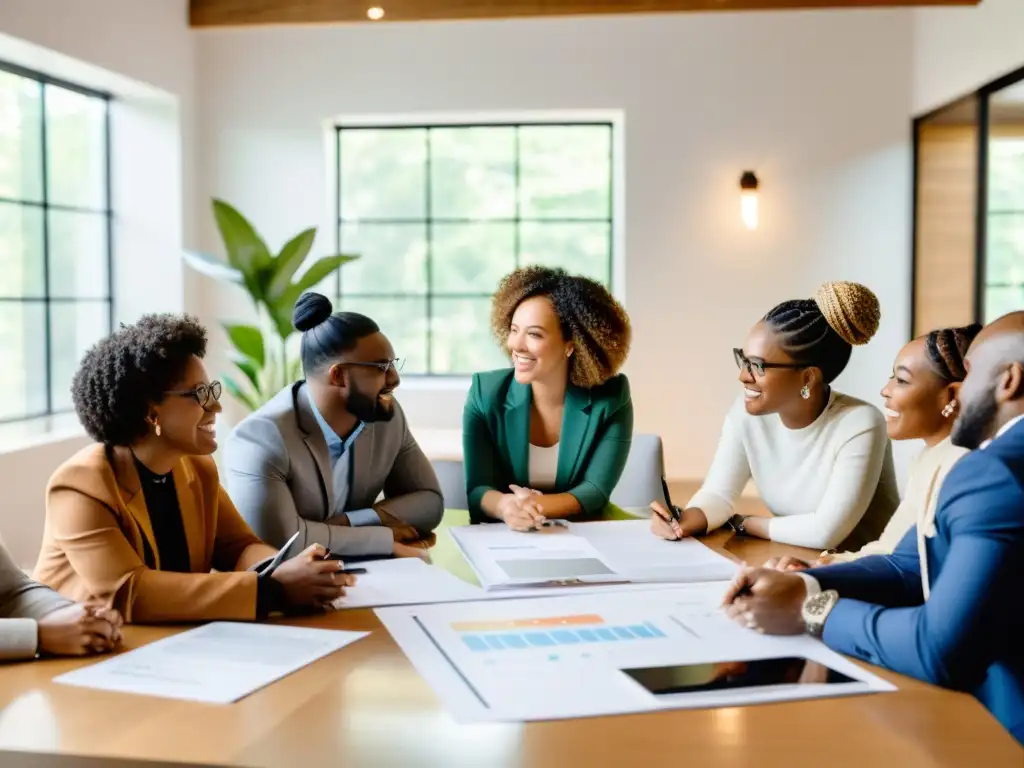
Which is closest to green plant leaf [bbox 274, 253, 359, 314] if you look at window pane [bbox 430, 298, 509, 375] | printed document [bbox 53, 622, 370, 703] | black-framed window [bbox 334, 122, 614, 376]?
black-framed window [bbox 334, 122, 614, 376]

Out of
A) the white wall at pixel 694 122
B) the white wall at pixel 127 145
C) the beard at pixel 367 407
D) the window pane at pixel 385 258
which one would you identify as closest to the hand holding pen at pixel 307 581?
the beard at pixel 367 407

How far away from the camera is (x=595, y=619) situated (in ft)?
5.58

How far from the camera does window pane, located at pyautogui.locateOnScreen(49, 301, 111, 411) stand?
5977 mm

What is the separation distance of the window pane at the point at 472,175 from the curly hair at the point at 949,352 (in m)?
5.23

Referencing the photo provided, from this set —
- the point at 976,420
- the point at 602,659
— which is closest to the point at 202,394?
the point at 602,659

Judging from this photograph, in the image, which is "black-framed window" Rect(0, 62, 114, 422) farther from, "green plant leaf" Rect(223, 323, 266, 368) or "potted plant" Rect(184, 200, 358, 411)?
"green plant leaf" Rect(223, 323, 266, 368)

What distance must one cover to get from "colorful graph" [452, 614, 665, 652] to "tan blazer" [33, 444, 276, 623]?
377mm

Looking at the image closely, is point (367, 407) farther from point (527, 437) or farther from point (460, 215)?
point (460, 215)

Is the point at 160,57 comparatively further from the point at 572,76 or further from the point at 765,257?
the point at 765,257

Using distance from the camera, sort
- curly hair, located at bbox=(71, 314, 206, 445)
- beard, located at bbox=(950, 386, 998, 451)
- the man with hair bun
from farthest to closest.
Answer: the man with hair bun
curly hair, located at bbox=(71, 314, 206, 445)
beard, located at bbox=(950, 386, 998, 451)

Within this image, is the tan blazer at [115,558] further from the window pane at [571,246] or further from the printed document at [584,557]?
the window pane at [571,246]

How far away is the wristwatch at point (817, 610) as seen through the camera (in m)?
1.61

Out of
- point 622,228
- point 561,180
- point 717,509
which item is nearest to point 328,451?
point 717,509

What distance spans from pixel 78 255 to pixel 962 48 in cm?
491
